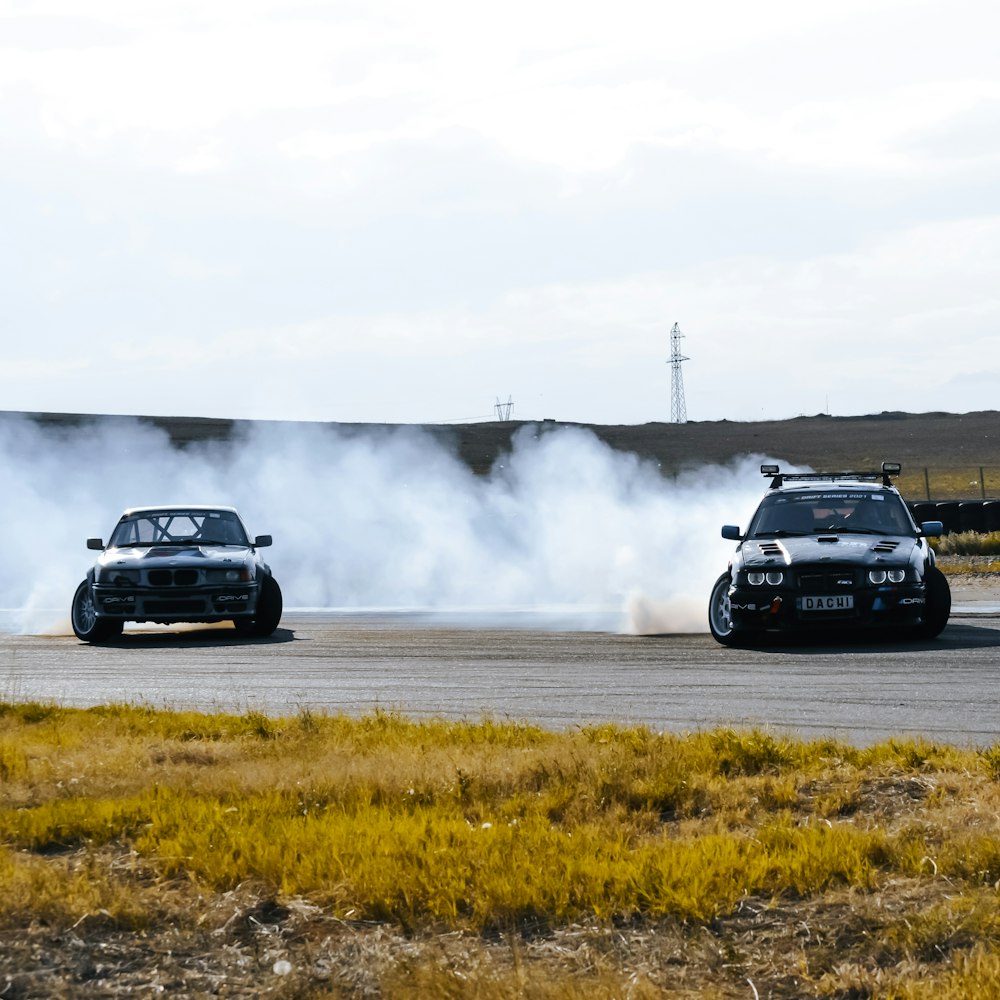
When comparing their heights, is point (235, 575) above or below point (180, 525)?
below

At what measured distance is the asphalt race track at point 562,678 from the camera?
A: 9.89 m

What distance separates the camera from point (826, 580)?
14.2 m

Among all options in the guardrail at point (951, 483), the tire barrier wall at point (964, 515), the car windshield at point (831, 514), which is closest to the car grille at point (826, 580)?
the car windshield at point (831, 514)

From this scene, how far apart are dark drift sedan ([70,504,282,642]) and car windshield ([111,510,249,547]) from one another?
37 centimetres

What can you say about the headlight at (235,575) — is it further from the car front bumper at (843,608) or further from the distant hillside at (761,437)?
the distant hillside at (761,437)

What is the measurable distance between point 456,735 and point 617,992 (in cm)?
471

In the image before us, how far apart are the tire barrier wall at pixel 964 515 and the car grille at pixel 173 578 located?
59.9 ft

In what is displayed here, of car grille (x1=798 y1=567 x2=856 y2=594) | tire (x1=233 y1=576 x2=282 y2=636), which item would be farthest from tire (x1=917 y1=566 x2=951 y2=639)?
tire (x1=233 y1=576 x2=282 y2=636)

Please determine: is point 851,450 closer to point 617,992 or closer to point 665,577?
point 665,577

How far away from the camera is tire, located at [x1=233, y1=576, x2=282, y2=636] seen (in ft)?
58.7

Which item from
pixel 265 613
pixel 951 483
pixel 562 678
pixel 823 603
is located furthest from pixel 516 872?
pixel 951 483

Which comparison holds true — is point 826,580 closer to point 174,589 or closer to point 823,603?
point 823,603

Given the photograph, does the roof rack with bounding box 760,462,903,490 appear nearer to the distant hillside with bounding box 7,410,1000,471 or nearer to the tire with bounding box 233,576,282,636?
the tire with bounding box 233,576,282,636

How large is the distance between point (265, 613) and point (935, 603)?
775 centimetres
